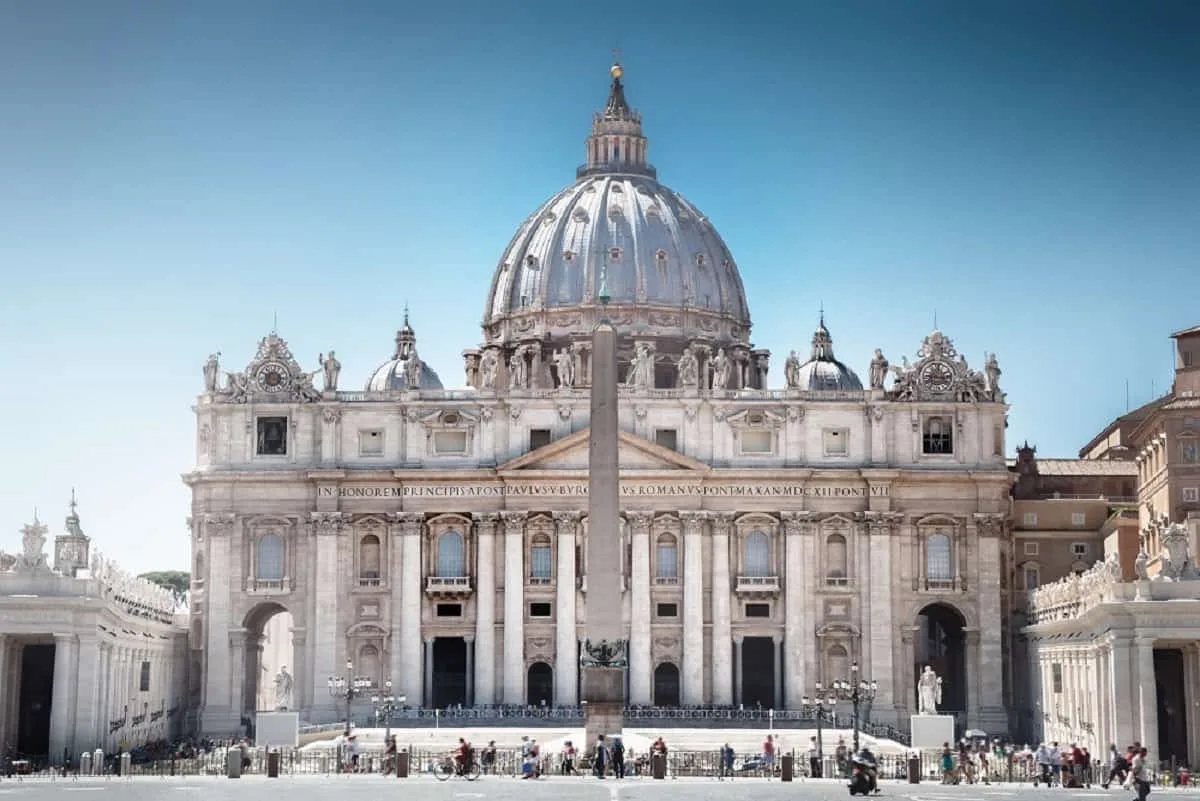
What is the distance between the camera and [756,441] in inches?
4833

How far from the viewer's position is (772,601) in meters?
122

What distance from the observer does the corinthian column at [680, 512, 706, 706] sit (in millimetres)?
120500

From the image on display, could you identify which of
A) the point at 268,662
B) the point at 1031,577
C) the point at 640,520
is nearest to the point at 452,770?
the point at 640,520

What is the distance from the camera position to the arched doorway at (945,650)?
12451 centimetres

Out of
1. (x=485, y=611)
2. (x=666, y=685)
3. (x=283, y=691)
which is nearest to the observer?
(x=283, y=691)

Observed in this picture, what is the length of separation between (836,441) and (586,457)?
12.2 metres

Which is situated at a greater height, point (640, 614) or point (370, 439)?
point (370, 439)

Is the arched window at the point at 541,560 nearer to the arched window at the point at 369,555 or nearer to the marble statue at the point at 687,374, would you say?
the arched window at the point at 369,555

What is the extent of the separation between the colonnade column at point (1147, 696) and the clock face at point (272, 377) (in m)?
49.4

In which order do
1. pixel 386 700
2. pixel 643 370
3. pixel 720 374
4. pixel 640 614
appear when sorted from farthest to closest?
pixel 720 374, pixel 643 370, pixel 640 614, pixel 386 700

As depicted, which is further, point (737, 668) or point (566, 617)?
point (737, 668)

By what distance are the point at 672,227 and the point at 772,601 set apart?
36326 millimetres

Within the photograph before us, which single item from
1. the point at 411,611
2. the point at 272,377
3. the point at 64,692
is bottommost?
the point at 64,692

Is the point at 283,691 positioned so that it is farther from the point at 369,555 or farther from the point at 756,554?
the point at 756,554
